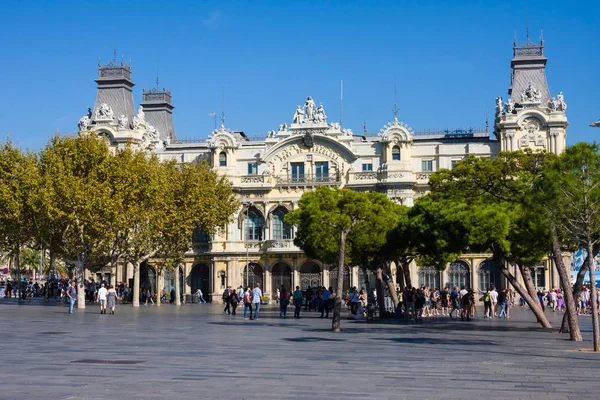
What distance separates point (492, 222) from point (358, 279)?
4927 centimetres

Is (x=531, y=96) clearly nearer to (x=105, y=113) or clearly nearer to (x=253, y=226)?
(x=253, y=226)

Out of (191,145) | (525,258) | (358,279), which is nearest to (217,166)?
(191,145)

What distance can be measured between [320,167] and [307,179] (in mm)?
1733

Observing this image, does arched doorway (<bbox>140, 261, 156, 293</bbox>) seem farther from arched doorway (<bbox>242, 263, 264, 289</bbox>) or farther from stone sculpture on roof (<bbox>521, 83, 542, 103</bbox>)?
stone sculpture on roof (<bbox>521, 83, 542, 103</bbox>)

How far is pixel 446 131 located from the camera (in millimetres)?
87438

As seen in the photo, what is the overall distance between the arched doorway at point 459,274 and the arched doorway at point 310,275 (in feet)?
41.4

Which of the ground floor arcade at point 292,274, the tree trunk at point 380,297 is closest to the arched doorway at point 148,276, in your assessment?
the ground floor arcade at point 292,274

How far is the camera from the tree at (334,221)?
38688 mm

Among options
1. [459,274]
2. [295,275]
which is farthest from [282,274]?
[459,274]

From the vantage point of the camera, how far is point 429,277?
83250mm

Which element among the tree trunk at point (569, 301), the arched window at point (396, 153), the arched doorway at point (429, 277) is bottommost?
the tree trunk at point (569, 301)

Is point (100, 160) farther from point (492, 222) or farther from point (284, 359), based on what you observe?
point (284, 359)

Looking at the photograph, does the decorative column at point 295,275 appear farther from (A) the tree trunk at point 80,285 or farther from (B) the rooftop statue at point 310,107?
(A) the tree trunk at point 80,285

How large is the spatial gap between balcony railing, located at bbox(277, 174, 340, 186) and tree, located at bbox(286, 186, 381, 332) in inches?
1101
